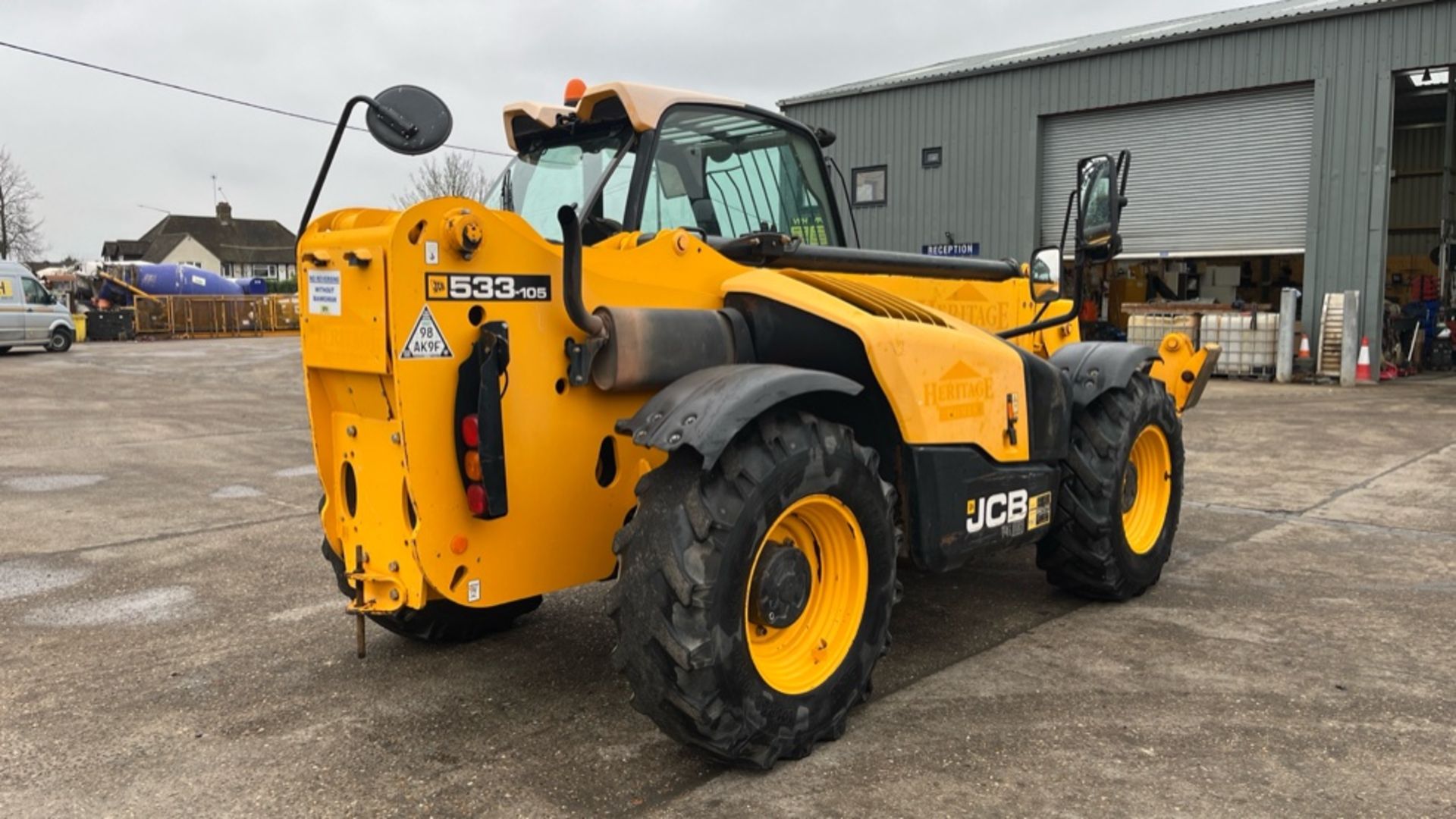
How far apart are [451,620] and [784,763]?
175 cm

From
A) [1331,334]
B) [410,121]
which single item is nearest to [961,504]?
[410,121]

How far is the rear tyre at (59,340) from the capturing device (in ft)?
86.1

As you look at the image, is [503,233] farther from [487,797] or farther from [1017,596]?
[1017,596]

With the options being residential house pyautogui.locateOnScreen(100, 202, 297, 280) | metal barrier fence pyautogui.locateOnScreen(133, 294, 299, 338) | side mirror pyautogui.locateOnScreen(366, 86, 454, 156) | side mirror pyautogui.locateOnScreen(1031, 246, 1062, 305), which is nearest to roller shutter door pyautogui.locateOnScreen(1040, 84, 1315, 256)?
side mirror pyautogui.locateOnScreen(1031, 246, 1062, 305)

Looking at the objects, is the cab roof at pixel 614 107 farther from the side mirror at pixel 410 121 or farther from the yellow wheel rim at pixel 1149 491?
the yellow wheel rim at pixel 1149 491

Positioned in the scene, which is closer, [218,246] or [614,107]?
[614,107]

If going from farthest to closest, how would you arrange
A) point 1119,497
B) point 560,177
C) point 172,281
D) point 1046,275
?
point 172,281 < point 1046,275 < point 1119,497 < point 560,177

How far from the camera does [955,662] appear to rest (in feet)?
13.9

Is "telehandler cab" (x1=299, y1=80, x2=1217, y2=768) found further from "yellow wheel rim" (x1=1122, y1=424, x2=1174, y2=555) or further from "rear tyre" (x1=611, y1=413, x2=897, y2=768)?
"yellow wheel rim" (x1=1122, y1=424, x2=1174, y2=555)

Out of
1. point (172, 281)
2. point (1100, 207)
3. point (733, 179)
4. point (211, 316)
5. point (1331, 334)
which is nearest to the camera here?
point (733, 179)

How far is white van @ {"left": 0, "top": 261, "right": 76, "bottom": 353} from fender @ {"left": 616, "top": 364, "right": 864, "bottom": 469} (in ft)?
88.7

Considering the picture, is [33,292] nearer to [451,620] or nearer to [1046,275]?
[451,620]

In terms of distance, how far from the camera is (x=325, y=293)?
10.9ft

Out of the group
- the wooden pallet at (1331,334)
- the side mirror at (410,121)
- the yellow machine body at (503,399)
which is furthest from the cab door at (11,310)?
the wooden pallet at (1331,334)
